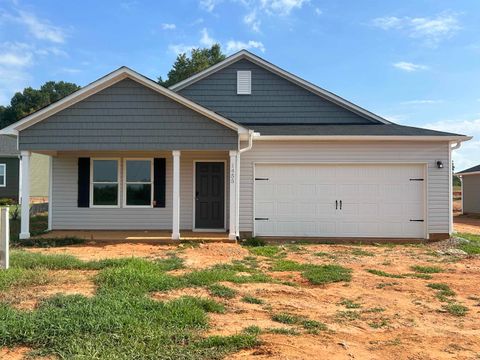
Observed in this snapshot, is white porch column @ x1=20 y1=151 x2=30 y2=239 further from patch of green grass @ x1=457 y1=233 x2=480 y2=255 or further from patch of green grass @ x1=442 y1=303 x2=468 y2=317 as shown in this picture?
patch of green grass @ x1=457 y1=233 x2=480 y2=255

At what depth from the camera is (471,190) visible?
2397 centimetres

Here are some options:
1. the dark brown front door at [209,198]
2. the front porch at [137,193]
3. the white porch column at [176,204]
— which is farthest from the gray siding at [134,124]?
the dark brown front door at [209,198]

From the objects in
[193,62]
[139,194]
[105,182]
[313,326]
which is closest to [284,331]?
[313,326]

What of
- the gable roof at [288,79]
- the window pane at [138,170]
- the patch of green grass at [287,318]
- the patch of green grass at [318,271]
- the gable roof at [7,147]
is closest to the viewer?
the patch of green grass at [287,318]

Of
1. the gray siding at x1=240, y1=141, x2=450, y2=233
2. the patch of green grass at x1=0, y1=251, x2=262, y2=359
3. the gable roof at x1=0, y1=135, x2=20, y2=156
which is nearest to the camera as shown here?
the patch of green grass at x1=0, y1=251, x2=262, y2=359

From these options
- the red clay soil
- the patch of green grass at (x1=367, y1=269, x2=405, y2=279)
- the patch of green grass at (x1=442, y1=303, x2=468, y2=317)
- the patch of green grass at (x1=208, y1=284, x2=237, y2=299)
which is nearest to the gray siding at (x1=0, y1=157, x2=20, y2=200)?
the patch of green grass at (x1=208, y1=284, x2=237, y2=299)

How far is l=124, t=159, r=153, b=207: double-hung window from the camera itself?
1230 centimetres

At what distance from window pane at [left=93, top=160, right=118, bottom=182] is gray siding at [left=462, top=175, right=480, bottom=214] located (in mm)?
20591

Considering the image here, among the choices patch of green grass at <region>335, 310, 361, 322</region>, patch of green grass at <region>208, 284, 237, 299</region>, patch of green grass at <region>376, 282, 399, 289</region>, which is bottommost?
patch of green grass at <region>335, 310, 361, 322</region>

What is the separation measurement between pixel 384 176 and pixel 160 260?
23.1 ft

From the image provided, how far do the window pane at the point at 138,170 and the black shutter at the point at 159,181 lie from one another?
245 millimetres

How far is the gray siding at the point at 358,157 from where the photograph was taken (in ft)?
37.4

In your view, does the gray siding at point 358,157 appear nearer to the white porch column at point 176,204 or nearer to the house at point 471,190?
the white porch column at point 176,204

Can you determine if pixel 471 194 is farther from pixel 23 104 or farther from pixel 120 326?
pixel 23 104
